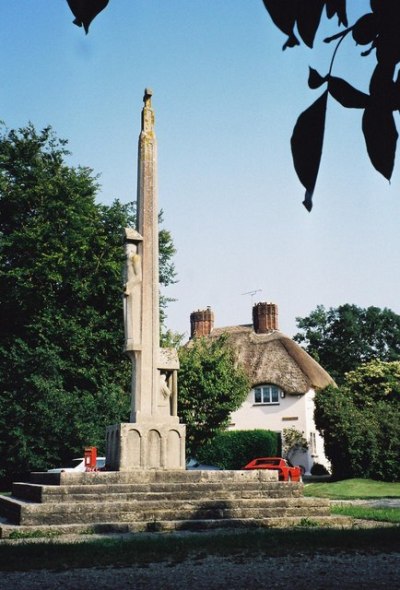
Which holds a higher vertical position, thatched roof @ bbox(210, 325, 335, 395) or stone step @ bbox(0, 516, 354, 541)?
thatched roof @ bbox(210, 325, 335, 395)

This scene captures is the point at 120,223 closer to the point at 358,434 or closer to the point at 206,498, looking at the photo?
the point at 358,434

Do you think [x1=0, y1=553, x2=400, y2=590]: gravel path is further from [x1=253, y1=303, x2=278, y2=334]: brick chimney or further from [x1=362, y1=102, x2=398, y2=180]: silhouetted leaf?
[x1=253, y1=303, x2=278, y2=334]: brick chimney

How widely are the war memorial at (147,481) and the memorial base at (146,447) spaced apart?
0.02m

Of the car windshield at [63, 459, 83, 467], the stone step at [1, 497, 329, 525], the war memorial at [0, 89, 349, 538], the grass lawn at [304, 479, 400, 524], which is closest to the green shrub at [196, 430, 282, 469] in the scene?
the grass lawn at [304, 479, 400, 524]

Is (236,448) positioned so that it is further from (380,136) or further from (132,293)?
(380,136)

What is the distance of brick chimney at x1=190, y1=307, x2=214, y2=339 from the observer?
156 ft

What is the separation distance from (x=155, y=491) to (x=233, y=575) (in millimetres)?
5981

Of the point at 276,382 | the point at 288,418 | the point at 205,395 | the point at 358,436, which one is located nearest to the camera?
the point at 358,436

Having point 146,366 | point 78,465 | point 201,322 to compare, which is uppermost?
point 201,322

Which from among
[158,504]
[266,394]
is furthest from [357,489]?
[266,394]

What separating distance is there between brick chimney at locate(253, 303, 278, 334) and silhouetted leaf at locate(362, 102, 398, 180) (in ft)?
151

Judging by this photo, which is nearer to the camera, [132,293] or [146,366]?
[146,366]

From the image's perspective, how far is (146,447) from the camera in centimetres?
1402

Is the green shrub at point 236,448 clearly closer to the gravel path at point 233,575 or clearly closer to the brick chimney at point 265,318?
the brick chimney at point 265,318
